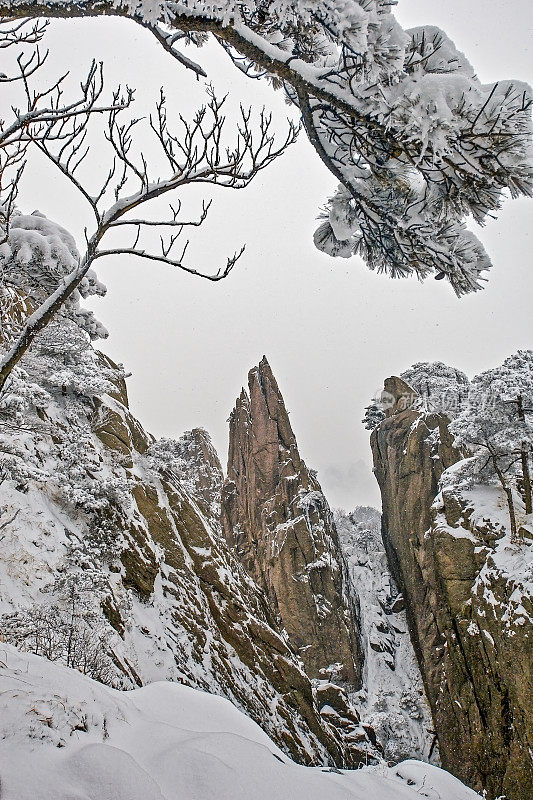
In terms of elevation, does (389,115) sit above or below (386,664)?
above

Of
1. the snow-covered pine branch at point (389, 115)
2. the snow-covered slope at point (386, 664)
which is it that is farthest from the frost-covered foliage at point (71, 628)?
the snow-covered slope at point (386, 664)

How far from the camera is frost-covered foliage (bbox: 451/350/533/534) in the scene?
14.5 metres

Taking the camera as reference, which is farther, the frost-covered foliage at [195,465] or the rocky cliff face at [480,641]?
the frost-covered foliage at [195,465]

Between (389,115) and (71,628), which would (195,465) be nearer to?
(71,628)

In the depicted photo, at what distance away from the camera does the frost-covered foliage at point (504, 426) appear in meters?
14.5

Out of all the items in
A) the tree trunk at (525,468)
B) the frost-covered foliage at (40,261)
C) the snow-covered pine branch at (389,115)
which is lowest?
the snow-covered pine branch at (389,115)

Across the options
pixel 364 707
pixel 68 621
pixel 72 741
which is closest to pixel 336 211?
pixel 72 741

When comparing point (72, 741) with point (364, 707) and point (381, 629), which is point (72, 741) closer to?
point (364, 707)

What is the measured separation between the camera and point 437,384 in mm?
39312

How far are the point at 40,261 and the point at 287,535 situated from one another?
33.8 meters

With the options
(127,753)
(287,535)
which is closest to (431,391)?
(287,535)

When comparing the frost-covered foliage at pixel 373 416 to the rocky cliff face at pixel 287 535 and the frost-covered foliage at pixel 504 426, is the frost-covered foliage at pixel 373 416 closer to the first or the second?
the rocky cliff face at pixel 287 535

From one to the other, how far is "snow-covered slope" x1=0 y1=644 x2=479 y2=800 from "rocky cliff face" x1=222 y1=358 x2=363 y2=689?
104ft

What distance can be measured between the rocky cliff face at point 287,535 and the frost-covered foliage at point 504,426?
21.9 metres
